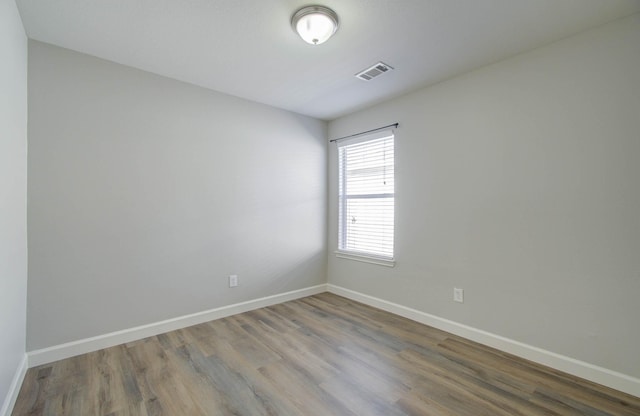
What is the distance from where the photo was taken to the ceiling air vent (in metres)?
2.57

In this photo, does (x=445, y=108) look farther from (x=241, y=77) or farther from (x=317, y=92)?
(x=241, y=77)

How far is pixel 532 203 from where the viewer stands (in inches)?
90.4

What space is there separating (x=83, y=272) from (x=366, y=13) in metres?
2.92

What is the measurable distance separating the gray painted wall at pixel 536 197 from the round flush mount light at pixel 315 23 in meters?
1.45

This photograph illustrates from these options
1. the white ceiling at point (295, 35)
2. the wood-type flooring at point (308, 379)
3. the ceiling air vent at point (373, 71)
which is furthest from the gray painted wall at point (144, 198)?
the ceiling air vent at point (373, 71)

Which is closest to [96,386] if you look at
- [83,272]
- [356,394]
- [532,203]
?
[83,272]

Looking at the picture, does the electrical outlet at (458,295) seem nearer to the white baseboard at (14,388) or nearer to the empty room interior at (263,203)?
the empty room interior at (263,203)

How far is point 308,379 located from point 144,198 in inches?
82.9

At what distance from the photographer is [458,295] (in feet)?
9.00

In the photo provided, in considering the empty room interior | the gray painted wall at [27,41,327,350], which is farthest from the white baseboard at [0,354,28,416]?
the gray painted wall at [27,41,327,350]

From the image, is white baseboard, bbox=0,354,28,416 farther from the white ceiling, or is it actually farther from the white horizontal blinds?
the white horizontal blinds

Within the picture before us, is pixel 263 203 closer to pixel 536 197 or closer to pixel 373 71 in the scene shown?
pixel 373 71

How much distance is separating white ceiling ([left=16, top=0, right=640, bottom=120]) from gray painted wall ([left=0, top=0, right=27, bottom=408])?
35cm

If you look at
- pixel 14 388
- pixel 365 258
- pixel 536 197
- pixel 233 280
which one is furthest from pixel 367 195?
pixel 14 388
